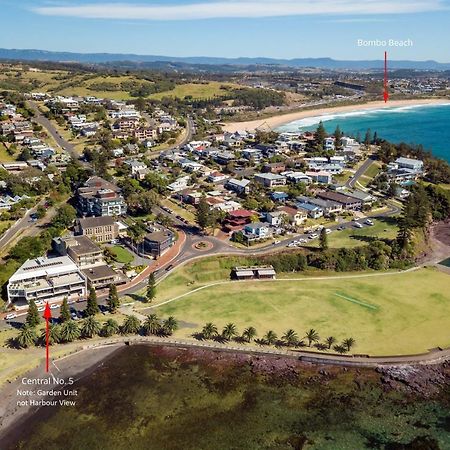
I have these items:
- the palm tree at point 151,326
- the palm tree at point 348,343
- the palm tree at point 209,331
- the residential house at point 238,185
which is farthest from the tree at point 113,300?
the residential house at point 238,185

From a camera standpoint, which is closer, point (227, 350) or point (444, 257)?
point (227, 350)

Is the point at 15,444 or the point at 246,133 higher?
the point at 246,133

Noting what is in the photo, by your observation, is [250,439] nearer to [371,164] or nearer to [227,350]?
[227,350]

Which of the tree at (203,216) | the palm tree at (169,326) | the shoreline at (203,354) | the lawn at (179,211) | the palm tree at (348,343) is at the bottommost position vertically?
the shoreline at (203,354)

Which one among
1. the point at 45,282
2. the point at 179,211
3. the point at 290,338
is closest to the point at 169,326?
the point at 290,338

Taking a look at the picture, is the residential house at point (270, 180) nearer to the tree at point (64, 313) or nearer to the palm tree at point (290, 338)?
the palm tree at point (290, 338)

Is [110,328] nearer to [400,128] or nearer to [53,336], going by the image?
[53,336]

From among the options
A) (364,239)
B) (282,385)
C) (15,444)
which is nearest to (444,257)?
(364,239)
